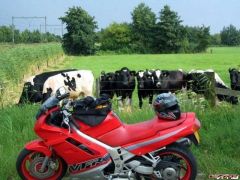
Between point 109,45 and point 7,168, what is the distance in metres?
69.0

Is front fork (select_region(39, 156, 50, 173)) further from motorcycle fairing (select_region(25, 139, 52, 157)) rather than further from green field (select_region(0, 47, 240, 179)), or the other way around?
green field (select_region(0, 47, 240, 179))

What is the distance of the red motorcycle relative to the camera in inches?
187

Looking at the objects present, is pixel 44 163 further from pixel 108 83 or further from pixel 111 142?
pixel 108 83

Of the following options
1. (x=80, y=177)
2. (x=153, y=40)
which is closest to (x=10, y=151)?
(x=80, y=177)

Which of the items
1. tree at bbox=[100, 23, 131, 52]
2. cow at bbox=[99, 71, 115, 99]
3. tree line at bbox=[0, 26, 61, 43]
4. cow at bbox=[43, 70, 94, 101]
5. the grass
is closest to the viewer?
cow at bbox=[99, 71, 115, 99]

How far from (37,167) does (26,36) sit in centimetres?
6957

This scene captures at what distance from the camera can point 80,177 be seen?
16.3 ft

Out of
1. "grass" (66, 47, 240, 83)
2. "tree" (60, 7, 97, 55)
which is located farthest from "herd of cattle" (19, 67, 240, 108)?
"tree" (60, 7, 97, 55)

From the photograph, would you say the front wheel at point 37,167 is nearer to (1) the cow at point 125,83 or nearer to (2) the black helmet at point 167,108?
(2) the black helmet at point 167,108

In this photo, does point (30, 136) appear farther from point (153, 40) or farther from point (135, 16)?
point (135, 16)

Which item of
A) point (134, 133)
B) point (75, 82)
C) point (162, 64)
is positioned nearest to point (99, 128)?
point (134, 133)

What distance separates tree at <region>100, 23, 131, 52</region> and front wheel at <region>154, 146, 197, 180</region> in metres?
65.2

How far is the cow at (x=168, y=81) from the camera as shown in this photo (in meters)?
14.9

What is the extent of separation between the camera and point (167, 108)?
479cm
